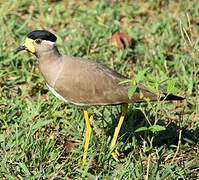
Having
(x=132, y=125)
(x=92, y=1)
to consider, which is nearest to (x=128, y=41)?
(x=92, y=1)

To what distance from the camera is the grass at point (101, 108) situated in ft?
15.6

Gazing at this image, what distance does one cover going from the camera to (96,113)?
562cm

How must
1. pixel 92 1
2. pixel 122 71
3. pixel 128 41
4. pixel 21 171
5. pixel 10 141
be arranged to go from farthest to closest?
pixel 92 1, pixel 128 41, pixel 122 71, pixel 10 141, pixel 21 171

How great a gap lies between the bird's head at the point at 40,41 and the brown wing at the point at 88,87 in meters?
0.22

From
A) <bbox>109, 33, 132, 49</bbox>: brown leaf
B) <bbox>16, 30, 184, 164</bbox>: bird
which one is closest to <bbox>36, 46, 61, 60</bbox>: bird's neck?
<bbox>16, 30, 184, 164</bbox>: bird

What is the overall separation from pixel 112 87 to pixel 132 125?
0.75m

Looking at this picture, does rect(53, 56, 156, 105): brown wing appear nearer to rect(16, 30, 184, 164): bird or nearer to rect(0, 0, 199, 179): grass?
rect(16, 30, 184, 164): bird

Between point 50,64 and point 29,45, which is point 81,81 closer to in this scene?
point 50,64

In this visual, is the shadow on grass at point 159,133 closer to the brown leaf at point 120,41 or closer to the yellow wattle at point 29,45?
the yellow wattle at point 29,45

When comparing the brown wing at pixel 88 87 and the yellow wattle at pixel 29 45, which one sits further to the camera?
the yellow wattle at pixel 29 45

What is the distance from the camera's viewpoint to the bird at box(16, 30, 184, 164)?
4.79 m

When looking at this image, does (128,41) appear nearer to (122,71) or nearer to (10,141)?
(122,71)

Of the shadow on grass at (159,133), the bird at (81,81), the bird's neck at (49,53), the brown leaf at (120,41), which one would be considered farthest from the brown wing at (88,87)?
the brown leaf at (120,41)

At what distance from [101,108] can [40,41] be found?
1080mm
